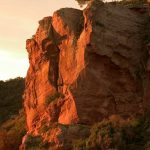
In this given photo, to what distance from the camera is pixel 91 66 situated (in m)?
26.1

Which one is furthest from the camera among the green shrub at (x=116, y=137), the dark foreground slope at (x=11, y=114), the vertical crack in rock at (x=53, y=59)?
the dark foreground slope at (x=11, y=114)

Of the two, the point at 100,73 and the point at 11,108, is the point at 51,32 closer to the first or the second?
the point at 100,73

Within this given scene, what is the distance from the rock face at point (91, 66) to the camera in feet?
84.9

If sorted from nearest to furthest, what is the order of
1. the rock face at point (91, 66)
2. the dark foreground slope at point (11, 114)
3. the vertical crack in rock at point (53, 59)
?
the rock face at point (91, 66)
the vertical crack in rock at point (53, 59)
the dark foreground slope at point (11, 114)

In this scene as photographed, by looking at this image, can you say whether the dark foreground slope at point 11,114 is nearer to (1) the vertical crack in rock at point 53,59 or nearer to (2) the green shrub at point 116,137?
(1) the vertical crack in rock at point 53,59

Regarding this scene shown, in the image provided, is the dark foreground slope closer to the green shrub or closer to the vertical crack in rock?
the vertical crack in rock

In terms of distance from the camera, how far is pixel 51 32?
2878 centimetres

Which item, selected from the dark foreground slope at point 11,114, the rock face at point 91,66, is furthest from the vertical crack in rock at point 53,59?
the dark foreground slope at point 11,114

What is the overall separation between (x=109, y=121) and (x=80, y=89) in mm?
2409

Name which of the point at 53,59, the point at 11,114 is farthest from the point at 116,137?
the point at 11,114

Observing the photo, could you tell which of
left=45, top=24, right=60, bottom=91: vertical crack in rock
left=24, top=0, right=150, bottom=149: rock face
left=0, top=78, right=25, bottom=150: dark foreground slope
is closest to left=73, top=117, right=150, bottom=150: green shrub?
left=24, top=0, right=150, bottom=149: rock face

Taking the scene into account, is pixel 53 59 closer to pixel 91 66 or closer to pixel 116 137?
pixel 91 66

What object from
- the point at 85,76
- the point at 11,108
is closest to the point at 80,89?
the point at 85,76

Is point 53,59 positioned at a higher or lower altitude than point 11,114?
higher
